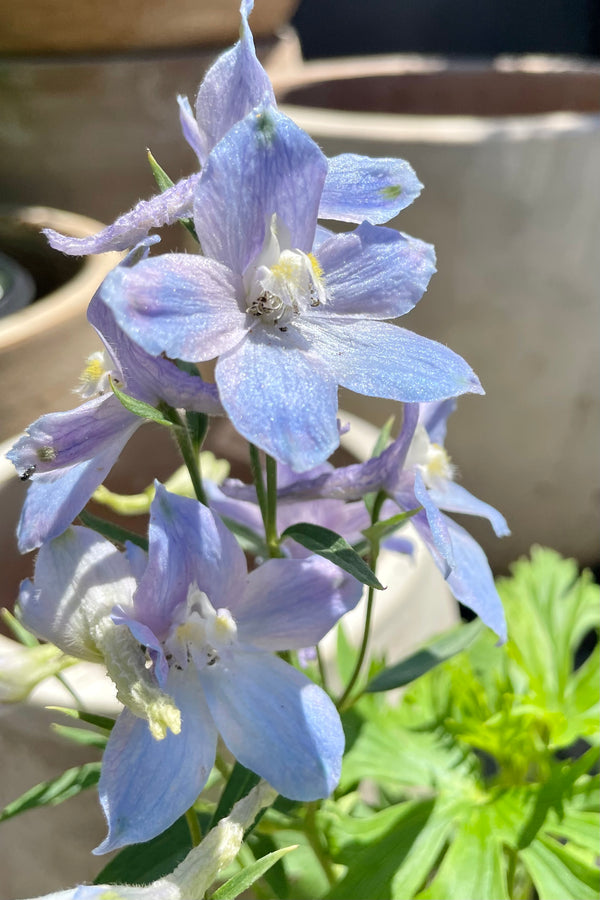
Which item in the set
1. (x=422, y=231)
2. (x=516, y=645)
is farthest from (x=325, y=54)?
(x=516, y=645)

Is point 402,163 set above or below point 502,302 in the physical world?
above

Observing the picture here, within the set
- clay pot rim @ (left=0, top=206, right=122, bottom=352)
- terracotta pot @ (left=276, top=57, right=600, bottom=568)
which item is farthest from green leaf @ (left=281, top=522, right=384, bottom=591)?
terracotta pot @ (left=276, top=57, right=600, bottom=568)

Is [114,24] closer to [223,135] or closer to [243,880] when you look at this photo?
[223,135]

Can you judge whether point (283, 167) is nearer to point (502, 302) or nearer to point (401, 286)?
point (401, 286)

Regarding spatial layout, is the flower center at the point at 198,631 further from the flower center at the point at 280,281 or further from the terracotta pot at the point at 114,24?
the terracotta pot at the point at 114,24

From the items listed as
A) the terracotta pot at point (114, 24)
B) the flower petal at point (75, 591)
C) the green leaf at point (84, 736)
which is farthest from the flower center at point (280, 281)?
the terracotta pot at point (114, 24)

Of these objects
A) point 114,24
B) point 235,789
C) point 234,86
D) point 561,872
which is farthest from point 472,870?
point 114,24
